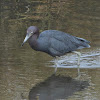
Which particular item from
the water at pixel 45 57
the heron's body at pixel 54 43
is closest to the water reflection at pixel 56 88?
the water at pixel 45 57

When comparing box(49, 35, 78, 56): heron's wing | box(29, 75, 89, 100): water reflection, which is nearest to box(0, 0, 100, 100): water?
box(29, 75, 89, 100): water reflection

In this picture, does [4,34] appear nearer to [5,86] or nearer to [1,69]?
[1,69]

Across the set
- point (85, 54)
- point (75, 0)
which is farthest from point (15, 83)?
point (75, 0)

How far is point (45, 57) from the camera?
9969 millimetres

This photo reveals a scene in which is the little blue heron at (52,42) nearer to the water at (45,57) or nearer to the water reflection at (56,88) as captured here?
the water at (45,57)

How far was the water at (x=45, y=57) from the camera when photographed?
7797mm

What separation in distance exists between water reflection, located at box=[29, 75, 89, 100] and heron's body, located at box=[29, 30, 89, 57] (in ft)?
2.17

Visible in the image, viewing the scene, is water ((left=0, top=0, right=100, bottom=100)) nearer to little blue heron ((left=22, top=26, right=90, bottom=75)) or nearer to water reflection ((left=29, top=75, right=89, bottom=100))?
water reflection ((left=29, top=75, right=89, bottom=100))

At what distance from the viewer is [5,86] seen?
26.3 ft

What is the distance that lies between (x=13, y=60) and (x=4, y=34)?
2393 mm

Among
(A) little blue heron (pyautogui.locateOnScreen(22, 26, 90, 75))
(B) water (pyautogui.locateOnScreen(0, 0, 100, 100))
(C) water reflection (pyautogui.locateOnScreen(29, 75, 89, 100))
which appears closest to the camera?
(C) water reflection (pyautogui.locateOnScreen(29, 75, 89, 100))

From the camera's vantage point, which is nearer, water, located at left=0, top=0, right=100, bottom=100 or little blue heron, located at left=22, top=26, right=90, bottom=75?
water, located at left=0, top=0, right=100, bottom=100

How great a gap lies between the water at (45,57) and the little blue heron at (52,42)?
37cm

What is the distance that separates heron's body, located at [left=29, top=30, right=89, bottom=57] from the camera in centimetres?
888
